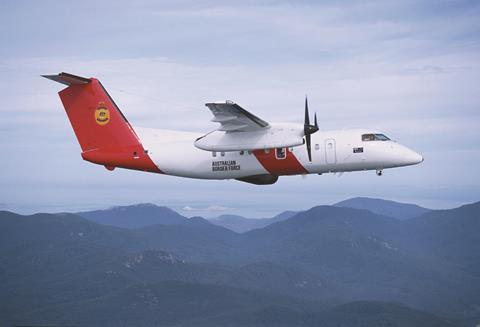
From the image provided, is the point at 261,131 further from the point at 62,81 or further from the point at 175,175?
the point at 62,81

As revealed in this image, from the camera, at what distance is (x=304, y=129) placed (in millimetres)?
41719

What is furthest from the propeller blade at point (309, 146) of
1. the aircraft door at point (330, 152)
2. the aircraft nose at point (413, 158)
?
the aircraft nose at point (413, 158)

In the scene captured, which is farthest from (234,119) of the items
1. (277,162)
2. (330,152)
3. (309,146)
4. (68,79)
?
(68,79)

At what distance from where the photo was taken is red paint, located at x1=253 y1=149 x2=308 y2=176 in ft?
142

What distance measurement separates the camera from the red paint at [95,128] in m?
47.0

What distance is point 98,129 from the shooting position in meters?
47.2

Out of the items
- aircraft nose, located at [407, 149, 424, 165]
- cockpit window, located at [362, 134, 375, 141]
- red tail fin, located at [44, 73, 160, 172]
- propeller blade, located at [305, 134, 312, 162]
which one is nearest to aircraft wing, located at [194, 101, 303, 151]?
propeller blade, located at [305, 134, 312, 162]

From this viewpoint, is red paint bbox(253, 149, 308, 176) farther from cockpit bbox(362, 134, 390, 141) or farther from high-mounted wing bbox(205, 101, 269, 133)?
cockpit bbox(362, 134, 390, 141)

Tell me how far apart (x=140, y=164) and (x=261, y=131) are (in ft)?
33.0

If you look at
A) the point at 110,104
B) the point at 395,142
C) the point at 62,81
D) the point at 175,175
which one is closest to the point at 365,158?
the point at 395,142

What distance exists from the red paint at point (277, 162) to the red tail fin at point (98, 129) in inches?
330

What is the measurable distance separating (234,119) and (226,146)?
2052 millimetres

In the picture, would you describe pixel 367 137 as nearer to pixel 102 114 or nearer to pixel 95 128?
pixel 102 114

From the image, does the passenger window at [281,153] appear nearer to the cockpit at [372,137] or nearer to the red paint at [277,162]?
the red paint at [277,162]
